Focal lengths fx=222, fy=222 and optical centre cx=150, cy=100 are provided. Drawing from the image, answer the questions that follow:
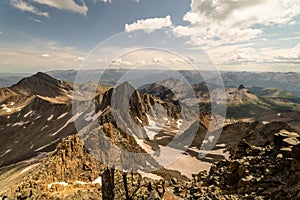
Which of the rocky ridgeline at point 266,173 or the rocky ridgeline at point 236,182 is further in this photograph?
the rocky ridgeline at point 236,182

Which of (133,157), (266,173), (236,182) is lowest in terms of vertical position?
(133,157)

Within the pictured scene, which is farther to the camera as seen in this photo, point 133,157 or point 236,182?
point 133,157

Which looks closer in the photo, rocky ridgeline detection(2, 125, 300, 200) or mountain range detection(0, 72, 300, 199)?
rocky ridgeline detection(2, 125, 300, 200)

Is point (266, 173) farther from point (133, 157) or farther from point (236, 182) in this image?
point (133, 157)

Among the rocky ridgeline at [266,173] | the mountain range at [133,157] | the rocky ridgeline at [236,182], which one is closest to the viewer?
the rocky ridgeline at [266,173]

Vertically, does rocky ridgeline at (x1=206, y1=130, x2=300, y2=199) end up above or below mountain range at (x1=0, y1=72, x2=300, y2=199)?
above

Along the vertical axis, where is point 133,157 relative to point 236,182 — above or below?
below

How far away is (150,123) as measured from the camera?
570 feet

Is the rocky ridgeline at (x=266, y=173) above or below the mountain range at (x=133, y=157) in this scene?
above

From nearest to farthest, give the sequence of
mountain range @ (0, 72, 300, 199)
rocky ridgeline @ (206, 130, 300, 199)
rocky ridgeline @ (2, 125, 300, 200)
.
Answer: rocky ridgeline @ (206, 130, 300, 199), rocky ridgeline @ (2, 125, 300, 200), mountain range @ (0, 72, 300, 199)

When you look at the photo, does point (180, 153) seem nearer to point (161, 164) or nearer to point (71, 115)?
point (161, 164)

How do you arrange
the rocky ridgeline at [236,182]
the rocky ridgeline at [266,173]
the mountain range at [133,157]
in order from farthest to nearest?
the mountain range at [133,157] < the rocky ridgeline at [236,182] < the rocky ridgeline at [266,173]

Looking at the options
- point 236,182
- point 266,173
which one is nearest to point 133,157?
point 236,182

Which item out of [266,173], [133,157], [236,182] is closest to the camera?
[266,173]
